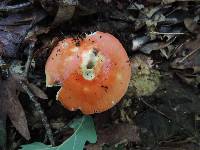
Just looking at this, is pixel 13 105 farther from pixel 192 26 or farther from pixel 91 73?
pixel 192 26

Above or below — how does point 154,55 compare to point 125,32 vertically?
below

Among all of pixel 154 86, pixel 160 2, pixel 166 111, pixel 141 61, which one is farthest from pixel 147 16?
pixel 166 111

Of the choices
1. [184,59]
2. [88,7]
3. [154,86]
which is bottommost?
[154,86]

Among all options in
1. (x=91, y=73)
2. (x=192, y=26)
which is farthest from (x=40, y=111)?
(x=192, y=26)

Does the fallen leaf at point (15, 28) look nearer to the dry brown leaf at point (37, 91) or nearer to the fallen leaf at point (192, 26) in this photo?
the dry brown leaf at point (37, 91)

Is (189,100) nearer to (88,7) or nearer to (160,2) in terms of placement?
(160,2)

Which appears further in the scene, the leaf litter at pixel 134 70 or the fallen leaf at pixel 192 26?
the fallen leaf at pixel 192 26

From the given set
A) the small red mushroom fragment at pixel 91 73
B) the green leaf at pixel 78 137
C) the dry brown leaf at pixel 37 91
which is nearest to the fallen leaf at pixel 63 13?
the small red mushroom fragment at pixel 91 73
